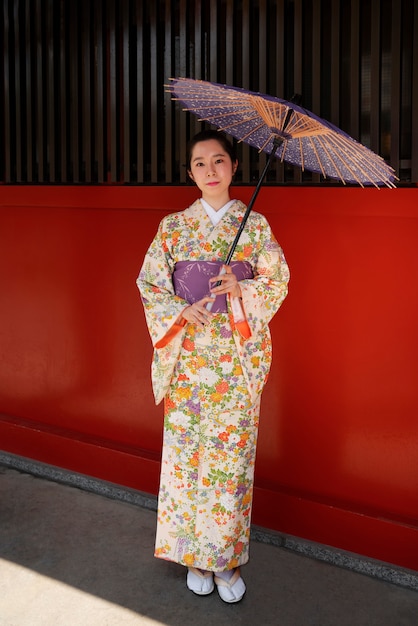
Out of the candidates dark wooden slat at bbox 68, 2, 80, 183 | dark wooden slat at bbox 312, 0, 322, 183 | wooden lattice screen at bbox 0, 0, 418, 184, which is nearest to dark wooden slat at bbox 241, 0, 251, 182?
wooden lattice screen at bbox 0, 0, 418, 184

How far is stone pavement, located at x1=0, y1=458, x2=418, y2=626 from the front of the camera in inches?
117

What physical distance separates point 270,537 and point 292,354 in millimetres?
926

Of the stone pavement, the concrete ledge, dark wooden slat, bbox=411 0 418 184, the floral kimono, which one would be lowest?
the stone pavement

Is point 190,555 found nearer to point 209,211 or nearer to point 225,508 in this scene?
point 225,508

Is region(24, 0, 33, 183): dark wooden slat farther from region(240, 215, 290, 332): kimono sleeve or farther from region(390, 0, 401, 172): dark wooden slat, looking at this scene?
region(390, 0, 401, 172): dark wooden slat

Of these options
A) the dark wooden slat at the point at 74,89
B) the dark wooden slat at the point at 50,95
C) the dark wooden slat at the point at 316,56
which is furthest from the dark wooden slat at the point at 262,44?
the dark wooden slat at the point at 50,95

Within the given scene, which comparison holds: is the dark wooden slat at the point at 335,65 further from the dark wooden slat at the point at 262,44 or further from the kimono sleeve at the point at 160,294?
the kimono sleeve at the point at 160,294

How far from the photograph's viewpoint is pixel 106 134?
4.15m

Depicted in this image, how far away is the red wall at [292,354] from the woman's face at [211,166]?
0.52m

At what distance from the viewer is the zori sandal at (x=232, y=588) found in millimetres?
3104

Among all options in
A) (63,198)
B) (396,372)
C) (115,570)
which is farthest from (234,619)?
(63,198)

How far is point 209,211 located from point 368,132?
32.3 inches

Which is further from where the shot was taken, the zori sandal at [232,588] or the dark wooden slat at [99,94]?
the dark wooden slat at [99,94]

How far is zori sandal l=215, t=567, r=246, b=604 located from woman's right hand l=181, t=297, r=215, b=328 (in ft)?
3.74
